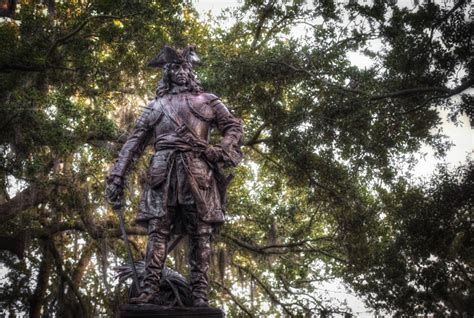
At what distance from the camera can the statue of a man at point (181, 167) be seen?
16.3 ft

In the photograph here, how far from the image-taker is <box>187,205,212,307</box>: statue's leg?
487 centimetres

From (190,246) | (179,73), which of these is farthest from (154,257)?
(179,73)

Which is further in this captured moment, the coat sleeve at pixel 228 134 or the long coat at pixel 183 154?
the coat sleeve at pixel 228 134

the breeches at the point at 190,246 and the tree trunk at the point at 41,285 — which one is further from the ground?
the tree trunk at the point at 41,285

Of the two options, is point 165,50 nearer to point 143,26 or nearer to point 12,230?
point 143,26

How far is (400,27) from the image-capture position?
29.4 feet

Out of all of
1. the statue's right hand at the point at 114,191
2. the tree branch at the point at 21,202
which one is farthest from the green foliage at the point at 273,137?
the statue's right hand at the point at 114,191

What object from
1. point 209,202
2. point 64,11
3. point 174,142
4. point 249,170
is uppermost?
point 64,11

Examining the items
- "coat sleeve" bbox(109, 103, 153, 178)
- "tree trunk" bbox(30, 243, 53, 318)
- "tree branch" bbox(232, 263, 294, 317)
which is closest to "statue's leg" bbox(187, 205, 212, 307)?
"coat sleeve" bbox(109, 103, 153, 178)

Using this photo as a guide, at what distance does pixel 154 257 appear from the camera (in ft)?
16.0

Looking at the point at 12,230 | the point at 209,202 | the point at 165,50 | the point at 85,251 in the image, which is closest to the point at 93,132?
the point at 12,230

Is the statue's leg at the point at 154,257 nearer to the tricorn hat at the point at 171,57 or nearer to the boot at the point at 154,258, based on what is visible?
the boot at the point at 154,258

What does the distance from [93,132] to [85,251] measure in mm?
3941

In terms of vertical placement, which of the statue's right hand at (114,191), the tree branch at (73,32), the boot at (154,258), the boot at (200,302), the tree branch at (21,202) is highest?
the tree branch at (73,32)
